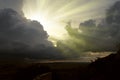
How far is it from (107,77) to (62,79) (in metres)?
22.7

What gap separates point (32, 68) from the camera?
5916cm

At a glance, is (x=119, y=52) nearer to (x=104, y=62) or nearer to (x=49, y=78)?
(x=104, y=62)

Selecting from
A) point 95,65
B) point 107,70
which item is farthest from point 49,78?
point 107,70

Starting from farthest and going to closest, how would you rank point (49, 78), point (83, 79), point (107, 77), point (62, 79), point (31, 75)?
point (31, 75)
point (62, 79)
point (49, 78)
point (83, 79)
point (107, 77)

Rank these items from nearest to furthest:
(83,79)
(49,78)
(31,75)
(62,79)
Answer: (83,79)
(49,78)
(62,79)
(31,75)

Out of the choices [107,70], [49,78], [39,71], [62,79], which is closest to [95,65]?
[107,70]

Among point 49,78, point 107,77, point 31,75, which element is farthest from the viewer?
point 31,75

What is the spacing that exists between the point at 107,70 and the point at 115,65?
135 cm

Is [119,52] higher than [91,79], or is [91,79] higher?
[119,52]

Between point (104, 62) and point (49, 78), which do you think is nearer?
point (104, 62)

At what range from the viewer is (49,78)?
140 feet

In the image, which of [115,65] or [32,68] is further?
[32,68]

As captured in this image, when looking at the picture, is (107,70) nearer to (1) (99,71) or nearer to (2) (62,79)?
(1) (99,71)

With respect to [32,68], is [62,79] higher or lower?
lower
